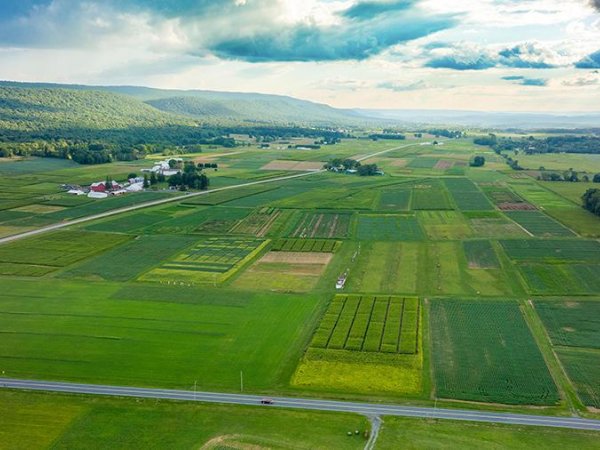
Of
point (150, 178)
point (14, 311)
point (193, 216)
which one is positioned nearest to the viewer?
point (14, 311)

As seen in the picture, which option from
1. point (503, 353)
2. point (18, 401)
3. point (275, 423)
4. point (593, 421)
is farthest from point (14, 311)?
point (593, 421)

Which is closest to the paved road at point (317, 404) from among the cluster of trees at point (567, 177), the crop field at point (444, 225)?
the crop field at point (444, 225)

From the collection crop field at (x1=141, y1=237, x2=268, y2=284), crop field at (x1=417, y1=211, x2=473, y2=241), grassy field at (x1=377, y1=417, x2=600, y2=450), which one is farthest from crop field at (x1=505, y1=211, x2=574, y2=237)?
grassy field at (x1=377, y1=417, x2=600, y2=450)

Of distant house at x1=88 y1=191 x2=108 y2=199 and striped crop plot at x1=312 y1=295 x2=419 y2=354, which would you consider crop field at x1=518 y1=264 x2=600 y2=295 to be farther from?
distant house at x1=88 y1=191 x2=108 y2=199

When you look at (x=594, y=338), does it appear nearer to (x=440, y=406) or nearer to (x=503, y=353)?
(x=503, y=353)

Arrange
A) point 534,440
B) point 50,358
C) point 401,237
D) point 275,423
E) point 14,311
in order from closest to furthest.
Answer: point 534,440 < point 275,423 < point 50,358 < point 14,311 < point 401,237

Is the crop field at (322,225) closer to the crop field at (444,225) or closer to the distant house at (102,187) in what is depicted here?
the crop field at (444,225)
